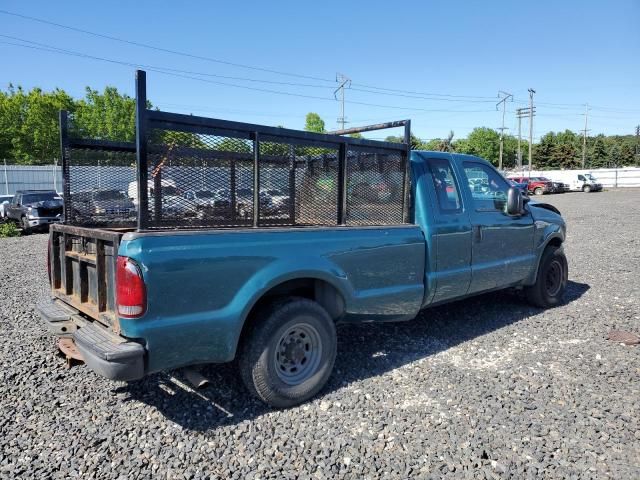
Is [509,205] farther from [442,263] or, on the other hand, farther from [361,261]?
[361,261]

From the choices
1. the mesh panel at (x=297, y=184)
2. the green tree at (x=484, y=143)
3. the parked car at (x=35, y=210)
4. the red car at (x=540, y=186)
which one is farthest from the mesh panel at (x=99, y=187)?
the green tree at (x=484, y=143)

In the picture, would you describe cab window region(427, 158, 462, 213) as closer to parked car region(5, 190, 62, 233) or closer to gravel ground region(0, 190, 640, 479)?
gravel ground region(0, 190, 640, 479)

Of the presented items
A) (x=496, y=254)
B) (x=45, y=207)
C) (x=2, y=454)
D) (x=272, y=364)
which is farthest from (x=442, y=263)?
(x=45, y=207)

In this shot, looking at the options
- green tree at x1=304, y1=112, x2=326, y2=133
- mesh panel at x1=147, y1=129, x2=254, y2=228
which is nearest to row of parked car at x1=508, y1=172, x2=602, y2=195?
green tree at x1=304, y1=112, x2=326, y2=133

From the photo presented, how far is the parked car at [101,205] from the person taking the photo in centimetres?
447

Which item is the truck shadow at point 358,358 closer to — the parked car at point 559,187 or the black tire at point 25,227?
the black tire at point 25,227

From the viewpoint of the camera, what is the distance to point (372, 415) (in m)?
3.47

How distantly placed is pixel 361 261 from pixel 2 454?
2.79 metres

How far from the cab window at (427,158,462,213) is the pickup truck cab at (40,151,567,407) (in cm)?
1

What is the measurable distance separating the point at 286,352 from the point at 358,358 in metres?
1.11

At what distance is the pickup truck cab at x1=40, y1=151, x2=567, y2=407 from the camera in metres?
2.95

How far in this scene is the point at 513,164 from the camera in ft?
365

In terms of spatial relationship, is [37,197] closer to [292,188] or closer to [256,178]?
[292,188]

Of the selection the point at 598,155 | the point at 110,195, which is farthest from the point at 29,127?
the point at 598,155
